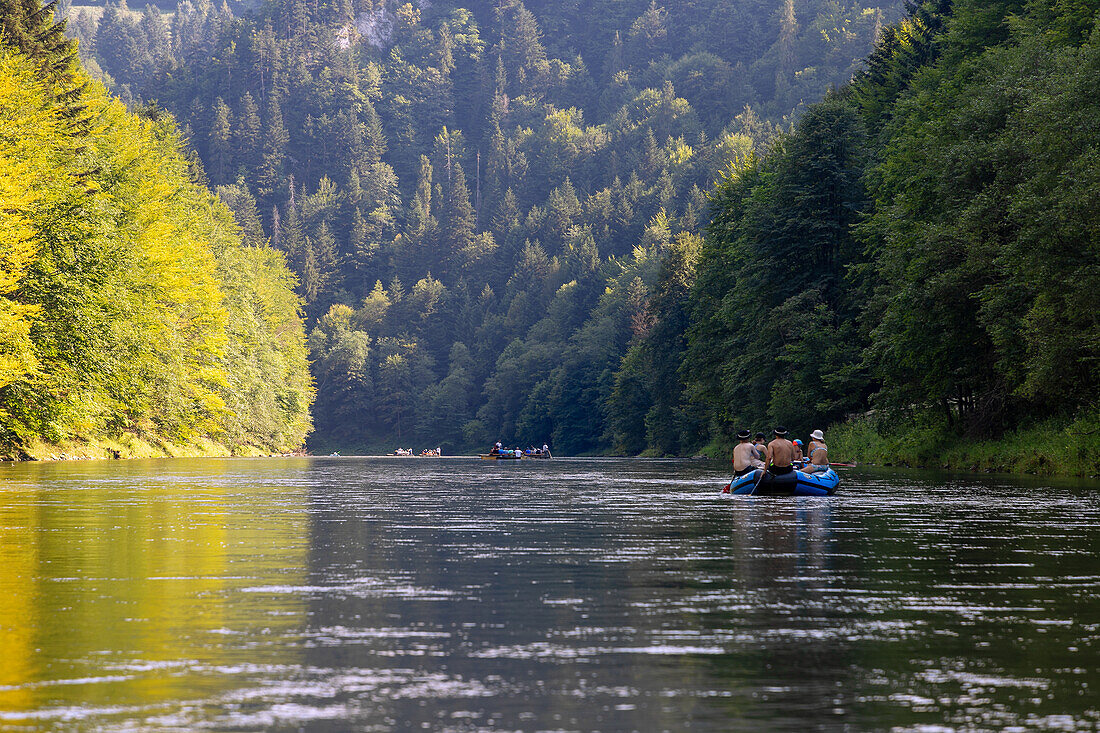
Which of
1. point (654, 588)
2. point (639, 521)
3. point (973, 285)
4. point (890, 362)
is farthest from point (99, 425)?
point (654, 588)

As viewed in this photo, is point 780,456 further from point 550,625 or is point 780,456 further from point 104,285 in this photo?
point 104,285

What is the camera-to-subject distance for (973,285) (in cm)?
4284

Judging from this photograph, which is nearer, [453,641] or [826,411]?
[453,641]

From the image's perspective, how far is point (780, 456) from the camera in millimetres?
30641

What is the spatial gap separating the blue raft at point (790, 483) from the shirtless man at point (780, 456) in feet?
0.42

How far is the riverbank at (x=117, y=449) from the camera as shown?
60.1 meters

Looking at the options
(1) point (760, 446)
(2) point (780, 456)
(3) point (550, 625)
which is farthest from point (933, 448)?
(3) point (550, 625)

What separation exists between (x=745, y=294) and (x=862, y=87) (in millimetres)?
21924

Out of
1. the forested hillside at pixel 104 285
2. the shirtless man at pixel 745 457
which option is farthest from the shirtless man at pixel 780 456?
the forested hillside at pixel 104 285

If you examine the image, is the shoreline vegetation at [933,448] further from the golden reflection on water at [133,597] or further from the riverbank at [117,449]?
the golden reflection on water at [133,597]

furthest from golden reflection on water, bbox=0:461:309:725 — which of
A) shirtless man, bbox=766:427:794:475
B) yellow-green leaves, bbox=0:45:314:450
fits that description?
yellow-green leaves, bbox=0:45:314:450

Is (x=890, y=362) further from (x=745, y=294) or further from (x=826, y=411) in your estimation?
(x=745, y=294)

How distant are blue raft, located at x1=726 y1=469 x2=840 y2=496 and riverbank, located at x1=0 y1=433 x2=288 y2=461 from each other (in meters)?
41.6

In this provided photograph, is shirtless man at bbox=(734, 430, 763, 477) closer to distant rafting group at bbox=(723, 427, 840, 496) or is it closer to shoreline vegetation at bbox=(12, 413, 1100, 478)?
distant rafting group at bbox=(723, 427, 840, 496)
